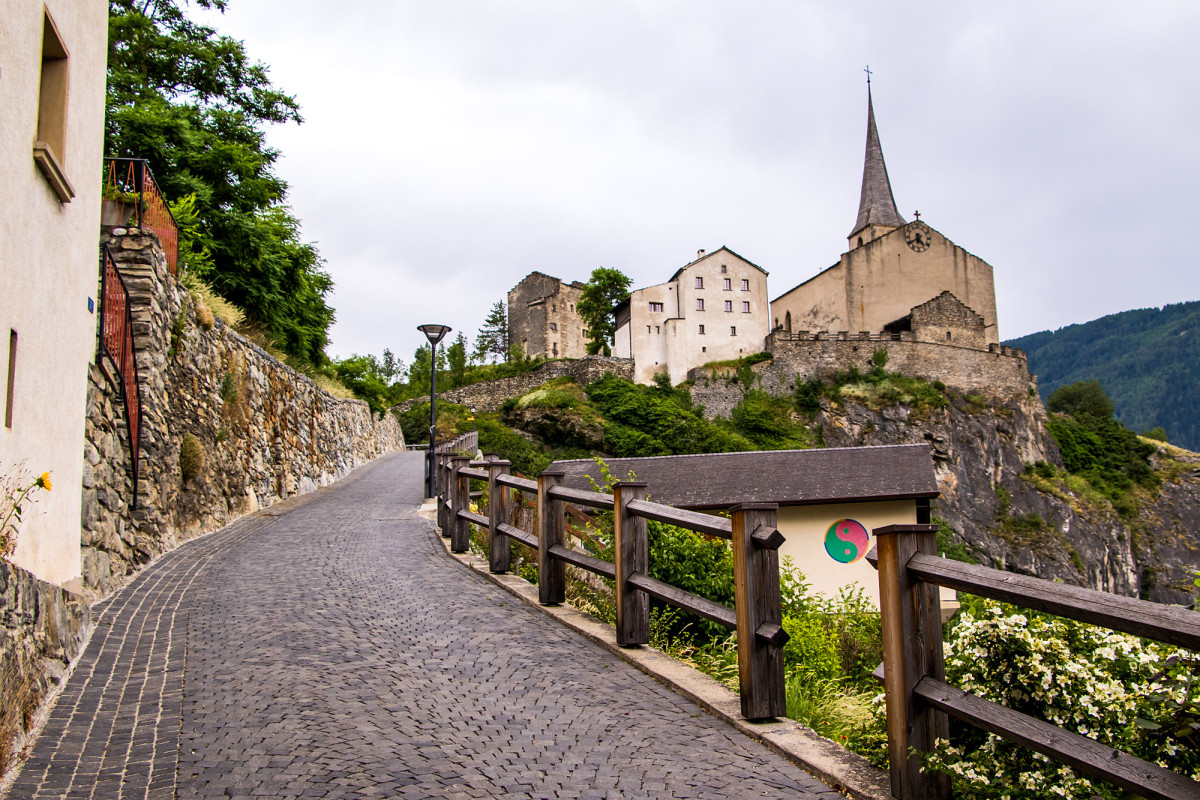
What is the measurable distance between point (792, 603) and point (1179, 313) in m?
210

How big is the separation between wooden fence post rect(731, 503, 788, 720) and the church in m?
52.8

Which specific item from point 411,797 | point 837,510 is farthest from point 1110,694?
point 837,510

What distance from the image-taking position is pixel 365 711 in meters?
4.37

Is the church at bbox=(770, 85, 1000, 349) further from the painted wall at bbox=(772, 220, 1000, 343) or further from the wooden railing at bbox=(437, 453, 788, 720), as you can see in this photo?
the wooden railing at bbox=(437, 453, 788, 720)

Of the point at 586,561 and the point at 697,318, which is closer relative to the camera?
the point at 586,561

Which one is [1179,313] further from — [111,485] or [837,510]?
[111,485]

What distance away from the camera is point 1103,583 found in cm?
4684

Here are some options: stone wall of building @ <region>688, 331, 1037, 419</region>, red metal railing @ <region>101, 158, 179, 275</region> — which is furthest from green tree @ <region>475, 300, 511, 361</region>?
red metal railing @ <region>101, 158, 179, 275</region>

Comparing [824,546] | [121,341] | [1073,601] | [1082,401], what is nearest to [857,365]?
[824,546]

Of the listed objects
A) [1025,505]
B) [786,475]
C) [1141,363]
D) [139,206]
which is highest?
[1141,363]

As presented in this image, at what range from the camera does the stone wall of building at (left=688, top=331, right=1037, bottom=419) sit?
52.3 meters

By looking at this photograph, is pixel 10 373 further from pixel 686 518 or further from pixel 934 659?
pixel 934 659

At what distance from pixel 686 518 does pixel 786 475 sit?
60.4 feet

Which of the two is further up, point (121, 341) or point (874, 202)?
point (874, 202)
